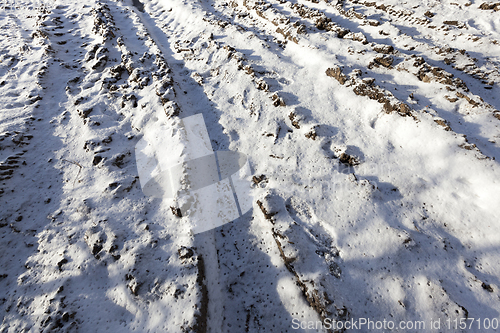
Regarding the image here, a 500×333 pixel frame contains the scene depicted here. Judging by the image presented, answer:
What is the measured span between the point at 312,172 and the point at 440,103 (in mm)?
8004

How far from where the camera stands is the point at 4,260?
8828 mm

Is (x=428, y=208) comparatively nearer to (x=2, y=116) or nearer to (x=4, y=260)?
(x=4, y=260)

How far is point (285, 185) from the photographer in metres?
10.3

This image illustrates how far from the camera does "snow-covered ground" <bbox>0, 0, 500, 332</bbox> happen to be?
7.47m

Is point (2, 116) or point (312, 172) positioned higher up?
point (2, 116)

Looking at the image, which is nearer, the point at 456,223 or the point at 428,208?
the point at 456,223

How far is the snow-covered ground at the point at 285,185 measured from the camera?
24.5ft

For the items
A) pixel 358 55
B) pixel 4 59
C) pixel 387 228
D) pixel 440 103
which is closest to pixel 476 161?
pixel 440 103
